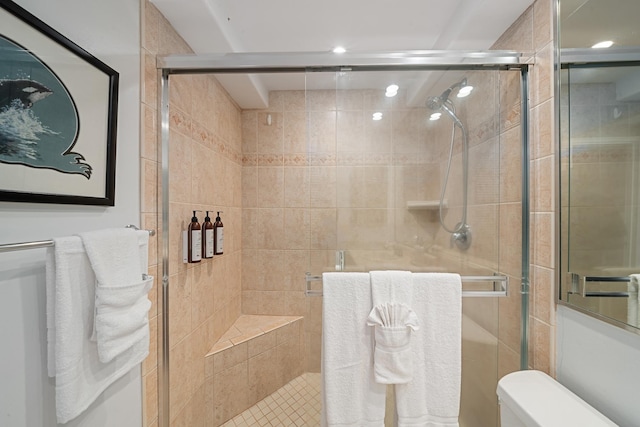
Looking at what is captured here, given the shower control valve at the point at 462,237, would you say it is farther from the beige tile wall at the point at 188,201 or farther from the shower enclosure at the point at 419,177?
the beige tile wall at the point at 188,201

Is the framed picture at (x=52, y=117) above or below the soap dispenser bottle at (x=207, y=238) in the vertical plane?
above

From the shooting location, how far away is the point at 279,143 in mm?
2184

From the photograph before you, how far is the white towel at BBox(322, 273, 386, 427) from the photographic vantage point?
1040 millimetres

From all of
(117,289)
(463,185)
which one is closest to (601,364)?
(463,185)

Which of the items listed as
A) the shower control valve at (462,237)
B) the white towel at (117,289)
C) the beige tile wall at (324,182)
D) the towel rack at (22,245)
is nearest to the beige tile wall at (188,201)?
the beige tile wall at (324,182)

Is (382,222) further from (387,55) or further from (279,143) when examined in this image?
(279,143)

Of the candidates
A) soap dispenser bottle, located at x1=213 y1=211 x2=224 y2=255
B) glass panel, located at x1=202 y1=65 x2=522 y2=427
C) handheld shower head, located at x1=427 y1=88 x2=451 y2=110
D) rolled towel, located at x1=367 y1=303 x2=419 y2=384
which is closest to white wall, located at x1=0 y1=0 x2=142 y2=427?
soap dispenser bottle, located at x1=213 y1=211 x2=224 y2=255

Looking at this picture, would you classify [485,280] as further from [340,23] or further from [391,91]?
[340,23]

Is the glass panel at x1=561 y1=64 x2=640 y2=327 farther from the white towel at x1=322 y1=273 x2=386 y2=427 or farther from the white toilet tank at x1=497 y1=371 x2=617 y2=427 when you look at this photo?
the white towel at x1=322 y1=273 x2=386 y2=427

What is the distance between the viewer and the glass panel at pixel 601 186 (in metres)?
0.75

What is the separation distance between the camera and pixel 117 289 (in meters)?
0.78

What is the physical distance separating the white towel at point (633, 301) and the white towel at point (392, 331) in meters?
0.59

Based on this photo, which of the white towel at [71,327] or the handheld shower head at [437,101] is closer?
the white towel at [71,327]

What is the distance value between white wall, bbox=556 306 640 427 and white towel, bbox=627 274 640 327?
4cm
